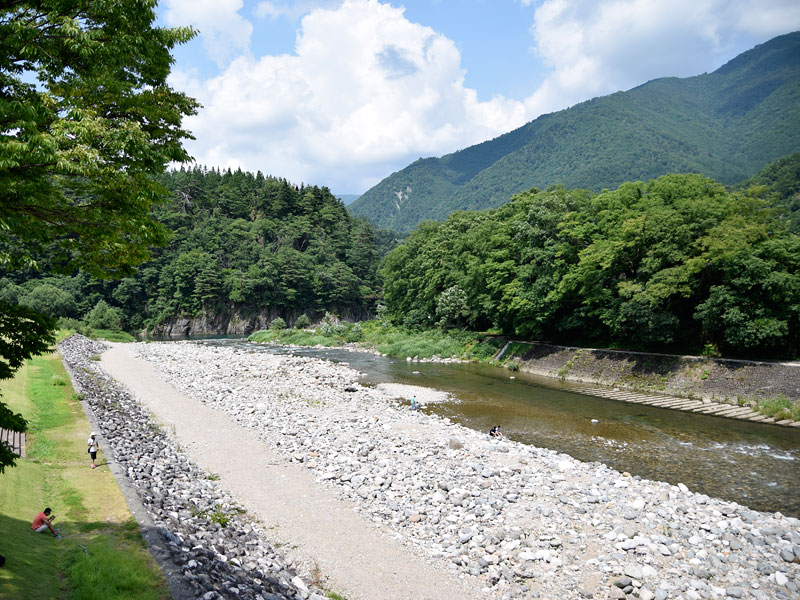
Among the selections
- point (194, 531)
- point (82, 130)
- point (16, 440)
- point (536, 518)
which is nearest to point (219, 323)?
point (16, 440)

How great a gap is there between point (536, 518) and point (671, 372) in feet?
79.5

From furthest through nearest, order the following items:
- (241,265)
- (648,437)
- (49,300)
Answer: (241,265)
(49,300)
(648,437)

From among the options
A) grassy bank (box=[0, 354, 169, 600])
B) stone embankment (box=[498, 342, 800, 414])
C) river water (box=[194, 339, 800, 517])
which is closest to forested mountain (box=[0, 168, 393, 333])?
stone embankment (box=[498, 342, 800, 414])

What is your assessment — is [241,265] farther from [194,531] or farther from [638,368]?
[194,531]

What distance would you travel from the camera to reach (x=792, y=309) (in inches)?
1030

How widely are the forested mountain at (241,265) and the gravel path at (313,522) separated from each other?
7422 cm

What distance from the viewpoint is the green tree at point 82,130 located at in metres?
5.57

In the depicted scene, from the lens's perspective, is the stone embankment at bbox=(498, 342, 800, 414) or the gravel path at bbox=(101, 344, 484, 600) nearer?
the gravel path at bbox=(101, 344, 484, 600)

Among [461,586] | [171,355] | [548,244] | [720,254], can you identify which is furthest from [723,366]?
A: [171,355]

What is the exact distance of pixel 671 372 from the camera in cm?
3133

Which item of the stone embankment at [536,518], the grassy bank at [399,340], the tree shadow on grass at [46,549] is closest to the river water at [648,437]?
the stone embankment at [536,518]

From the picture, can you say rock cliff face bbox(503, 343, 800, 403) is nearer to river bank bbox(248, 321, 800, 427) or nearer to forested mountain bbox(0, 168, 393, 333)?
river bank bbox(248, 321, 800, 427)

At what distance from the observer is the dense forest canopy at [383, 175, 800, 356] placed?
90.5 ft

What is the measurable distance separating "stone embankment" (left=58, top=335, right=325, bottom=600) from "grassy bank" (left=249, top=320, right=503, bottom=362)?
115 ft
